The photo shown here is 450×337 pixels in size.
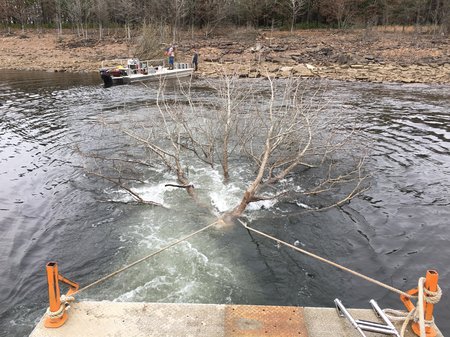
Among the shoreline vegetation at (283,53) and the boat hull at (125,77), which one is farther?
the shoreline vegetation at (283,53)

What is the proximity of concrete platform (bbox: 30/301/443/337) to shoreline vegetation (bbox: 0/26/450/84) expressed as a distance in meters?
19.9

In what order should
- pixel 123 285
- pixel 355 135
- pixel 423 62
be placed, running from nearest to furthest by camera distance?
1. pixel 123 285
2. pixel 355 135
3. pixel 423 62

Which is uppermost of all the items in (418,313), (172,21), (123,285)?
(172,21)

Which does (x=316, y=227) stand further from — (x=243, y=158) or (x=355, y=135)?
(x=355, y=135)

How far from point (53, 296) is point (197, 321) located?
1607 millimetres

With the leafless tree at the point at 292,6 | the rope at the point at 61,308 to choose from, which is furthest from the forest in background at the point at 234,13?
the rope at the point at 61,308

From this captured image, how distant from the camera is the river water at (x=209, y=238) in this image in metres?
5.89

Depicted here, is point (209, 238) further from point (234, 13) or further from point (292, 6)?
point (292, 6)

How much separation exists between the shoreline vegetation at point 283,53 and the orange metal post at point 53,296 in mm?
20217

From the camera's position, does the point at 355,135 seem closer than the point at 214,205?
No

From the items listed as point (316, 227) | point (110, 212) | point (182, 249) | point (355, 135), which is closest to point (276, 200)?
point (316, 227)

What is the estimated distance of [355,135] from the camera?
1346 cm

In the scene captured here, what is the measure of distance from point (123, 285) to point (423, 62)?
29.9 metres

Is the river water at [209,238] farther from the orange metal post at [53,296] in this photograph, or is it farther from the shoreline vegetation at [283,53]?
the shoreline vegetation at [283,53]
